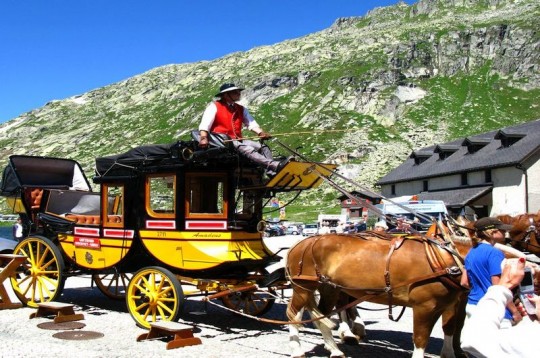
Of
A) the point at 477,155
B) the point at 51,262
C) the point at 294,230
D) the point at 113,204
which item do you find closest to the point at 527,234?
the point at 113,204

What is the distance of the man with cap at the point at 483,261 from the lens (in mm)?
6023

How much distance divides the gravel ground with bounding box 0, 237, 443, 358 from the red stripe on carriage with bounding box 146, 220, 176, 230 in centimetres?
198

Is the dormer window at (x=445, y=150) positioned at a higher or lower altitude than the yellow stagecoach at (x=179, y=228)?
higher

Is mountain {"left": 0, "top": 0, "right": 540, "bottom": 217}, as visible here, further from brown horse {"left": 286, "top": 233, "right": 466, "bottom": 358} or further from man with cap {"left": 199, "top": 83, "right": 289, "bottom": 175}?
brown horse {"left": 286, "top": 233, "right": 466, "bottom": 358}

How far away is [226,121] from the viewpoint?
10.4 metres

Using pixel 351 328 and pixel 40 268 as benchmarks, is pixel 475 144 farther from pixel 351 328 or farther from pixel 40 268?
pixel 40 268

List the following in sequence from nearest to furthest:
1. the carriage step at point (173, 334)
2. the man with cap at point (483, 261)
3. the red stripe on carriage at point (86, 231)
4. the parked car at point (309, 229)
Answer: the man with cap at point (483, 261) → the carriage step at point (173, 334) → the red stripe on carriage at point (86, 231) → the parked car at point (309, 229)

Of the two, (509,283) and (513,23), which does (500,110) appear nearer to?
(513,23)

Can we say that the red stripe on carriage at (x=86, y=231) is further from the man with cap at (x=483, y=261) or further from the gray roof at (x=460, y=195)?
the gray roof at (x=460, y=195)

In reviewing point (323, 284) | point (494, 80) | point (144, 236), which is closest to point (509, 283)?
point (323, 284)

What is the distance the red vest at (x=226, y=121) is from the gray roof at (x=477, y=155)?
43.9 metres

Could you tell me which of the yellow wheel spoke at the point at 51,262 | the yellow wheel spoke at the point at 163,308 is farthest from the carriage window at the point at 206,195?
the yellow wheel spoke at the point at 51,262

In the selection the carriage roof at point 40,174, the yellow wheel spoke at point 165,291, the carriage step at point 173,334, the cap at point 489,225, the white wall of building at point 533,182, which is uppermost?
the white wall of building at point 533,182

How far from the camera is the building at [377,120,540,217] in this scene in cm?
4881
